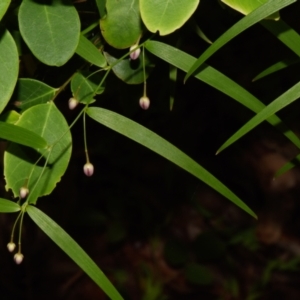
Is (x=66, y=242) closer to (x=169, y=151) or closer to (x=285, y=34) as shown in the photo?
(x=169, y=151)

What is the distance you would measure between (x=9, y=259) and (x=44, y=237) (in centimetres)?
12

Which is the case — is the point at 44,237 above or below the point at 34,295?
above

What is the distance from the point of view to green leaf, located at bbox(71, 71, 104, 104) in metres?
0.52

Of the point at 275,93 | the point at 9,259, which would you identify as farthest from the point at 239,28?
the point at 9,259

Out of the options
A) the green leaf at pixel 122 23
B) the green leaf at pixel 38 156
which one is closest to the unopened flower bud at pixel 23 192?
the green leaf at pixel 38 156

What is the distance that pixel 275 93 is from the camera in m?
1.50

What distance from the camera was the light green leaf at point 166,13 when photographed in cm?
38

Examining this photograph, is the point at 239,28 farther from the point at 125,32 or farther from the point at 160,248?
the point at 160,248

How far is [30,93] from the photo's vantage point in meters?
0.51

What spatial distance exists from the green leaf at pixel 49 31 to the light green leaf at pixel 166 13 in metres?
0.07

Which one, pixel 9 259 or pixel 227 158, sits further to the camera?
pixel 227 158

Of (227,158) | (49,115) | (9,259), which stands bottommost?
(9,259)

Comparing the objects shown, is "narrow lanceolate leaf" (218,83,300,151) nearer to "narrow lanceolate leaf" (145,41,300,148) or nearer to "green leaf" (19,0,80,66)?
"narrow lanceolate leaf" (145,41,300,148)

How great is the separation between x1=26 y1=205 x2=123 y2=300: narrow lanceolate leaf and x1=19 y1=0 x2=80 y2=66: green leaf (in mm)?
113
